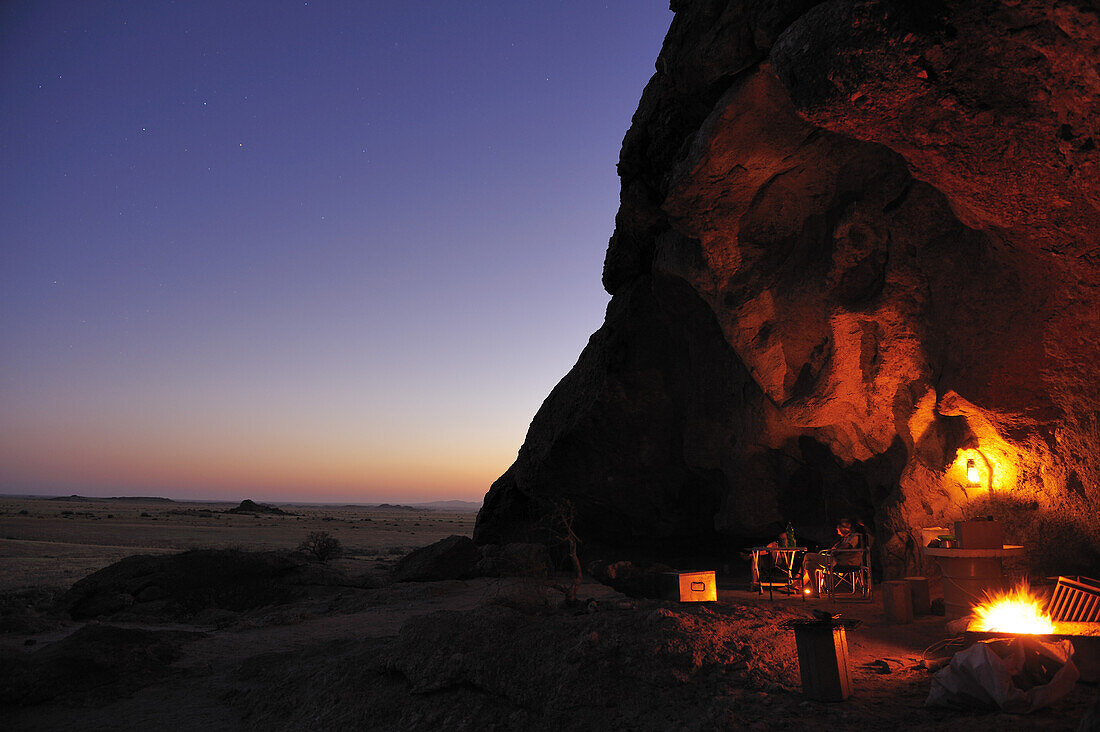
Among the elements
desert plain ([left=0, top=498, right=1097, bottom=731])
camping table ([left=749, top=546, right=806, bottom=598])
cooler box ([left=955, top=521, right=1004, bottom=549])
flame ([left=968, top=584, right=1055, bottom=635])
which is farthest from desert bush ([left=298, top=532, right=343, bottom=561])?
flame ([left=968, top=584, right=1055, bottom=635])

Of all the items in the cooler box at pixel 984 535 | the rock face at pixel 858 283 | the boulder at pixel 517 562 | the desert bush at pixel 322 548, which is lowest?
the desert bush at pixel 322 548

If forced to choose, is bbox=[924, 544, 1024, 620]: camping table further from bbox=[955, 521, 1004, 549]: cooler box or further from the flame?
the flame

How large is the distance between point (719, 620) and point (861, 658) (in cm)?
155

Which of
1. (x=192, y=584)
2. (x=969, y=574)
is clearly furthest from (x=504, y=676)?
(x=192, y=584)

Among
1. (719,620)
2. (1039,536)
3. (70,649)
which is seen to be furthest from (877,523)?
(70,649)

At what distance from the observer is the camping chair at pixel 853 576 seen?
11.0 m

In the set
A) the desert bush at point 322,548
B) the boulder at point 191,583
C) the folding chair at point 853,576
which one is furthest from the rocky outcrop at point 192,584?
Answer: the folding chair at point 853,576

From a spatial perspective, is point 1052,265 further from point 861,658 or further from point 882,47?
point 861,658

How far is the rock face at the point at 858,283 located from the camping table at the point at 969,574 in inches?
29.7

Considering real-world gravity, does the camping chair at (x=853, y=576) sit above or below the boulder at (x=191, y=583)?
above

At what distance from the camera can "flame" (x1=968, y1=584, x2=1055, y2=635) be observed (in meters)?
6.85

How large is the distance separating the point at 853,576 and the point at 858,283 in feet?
16.3

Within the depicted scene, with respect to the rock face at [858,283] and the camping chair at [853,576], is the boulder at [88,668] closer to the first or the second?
the camping chair at [853,576]

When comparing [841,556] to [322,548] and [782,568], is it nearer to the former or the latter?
[782,568]
